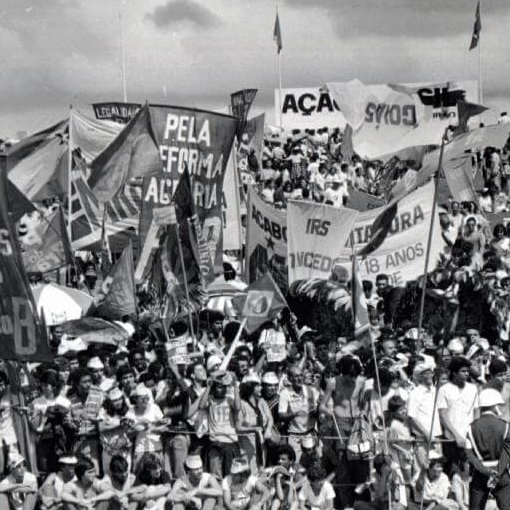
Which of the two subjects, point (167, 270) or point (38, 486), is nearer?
point (38, 486)

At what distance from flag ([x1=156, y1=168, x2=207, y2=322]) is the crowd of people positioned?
99 centimetres

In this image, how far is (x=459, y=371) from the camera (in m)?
15.9

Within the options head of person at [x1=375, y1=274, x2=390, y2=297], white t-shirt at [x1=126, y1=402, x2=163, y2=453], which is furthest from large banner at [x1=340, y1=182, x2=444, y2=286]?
white t-shirt at [x1=126, y1=402, x2=163, y2=453]

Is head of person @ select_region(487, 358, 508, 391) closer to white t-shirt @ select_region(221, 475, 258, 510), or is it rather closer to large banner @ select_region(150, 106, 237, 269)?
white t-shirt @ select_region(221, 475, 258, 510)

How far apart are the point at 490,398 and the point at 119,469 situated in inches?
140

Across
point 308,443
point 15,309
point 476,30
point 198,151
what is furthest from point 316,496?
point 476,30

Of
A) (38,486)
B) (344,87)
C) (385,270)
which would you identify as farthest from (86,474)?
(344,87)

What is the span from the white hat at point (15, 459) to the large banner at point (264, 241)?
6.77 m

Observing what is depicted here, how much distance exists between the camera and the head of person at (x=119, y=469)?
15.4 meters

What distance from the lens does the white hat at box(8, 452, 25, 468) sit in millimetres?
15344

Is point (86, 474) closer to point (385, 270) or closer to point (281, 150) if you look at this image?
point (385, 270)

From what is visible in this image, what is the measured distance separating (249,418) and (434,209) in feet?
12.3

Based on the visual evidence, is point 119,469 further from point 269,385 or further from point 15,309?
point 269,385

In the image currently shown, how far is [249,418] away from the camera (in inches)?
635
